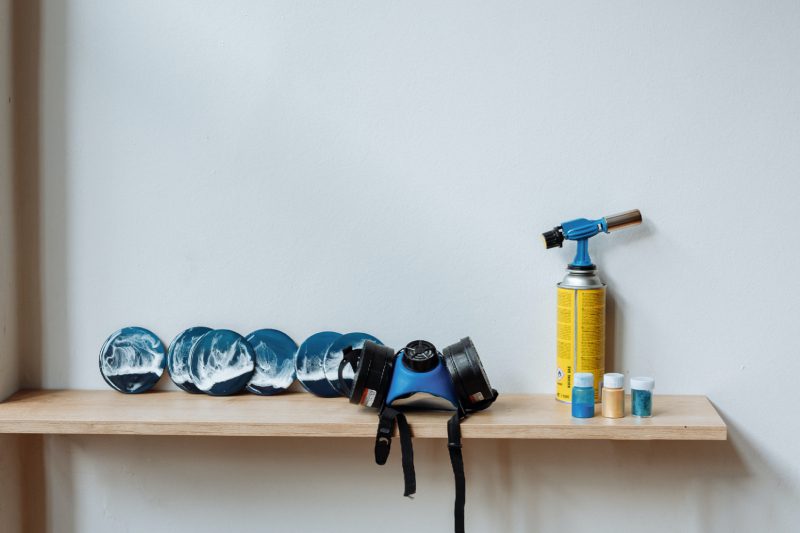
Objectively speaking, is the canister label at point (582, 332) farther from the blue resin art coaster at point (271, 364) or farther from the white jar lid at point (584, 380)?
the blue resin art coaster at point (271, 364)

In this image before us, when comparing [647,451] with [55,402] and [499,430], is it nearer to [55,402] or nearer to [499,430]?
[499,430]

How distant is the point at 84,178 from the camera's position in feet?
4.29

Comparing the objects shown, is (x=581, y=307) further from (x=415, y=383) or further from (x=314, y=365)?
(x=314, y=365)

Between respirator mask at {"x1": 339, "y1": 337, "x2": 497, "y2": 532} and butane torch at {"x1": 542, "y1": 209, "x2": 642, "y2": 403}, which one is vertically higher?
butane torch at {"x1": 542, "y1": 209, "x2": 642, "y2": 403}

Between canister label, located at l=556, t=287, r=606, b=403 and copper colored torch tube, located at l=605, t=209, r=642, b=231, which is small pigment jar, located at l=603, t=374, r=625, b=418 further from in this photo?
copper colored torch tube, located at l=605, t=209, r=642, b=231

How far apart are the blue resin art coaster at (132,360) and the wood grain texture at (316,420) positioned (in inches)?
1.9

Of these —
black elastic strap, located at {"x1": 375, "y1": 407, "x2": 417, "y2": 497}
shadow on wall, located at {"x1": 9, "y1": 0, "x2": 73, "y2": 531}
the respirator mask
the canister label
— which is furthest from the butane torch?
shadow on wall, located at {"x1": 9, "y1": 0, "x2": 73, "y2": 531}

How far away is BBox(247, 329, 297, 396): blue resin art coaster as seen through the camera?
1294 millimetres

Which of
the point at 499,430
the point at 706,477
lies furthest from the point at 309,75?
the point at 706,477

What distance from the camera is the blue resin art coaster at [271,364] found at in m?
1.29

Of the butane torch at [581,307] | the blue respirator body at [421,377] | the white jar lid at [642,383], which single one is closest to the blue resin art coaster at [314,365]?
the blue respirator body at [421,377]

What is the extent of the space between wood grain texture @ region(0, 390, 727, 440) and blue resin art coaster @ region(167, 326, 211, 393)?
0.04 m

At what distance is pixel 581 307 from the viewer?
1177 millimetres

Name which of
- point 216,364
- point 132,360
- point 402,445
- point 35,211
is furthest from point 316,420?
point 35,211
